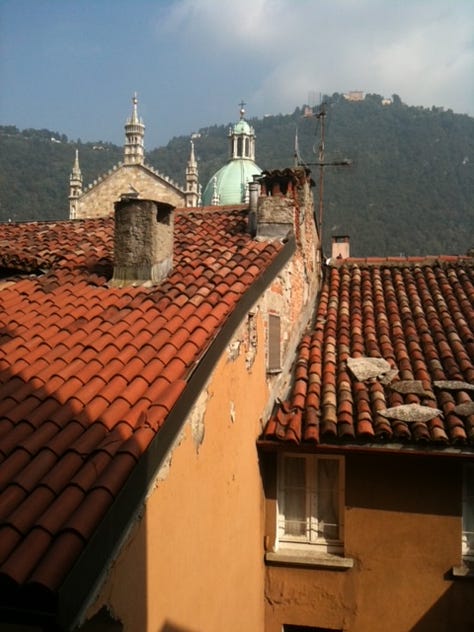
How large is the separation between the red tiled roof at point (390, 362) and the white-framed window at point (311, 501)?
645mm

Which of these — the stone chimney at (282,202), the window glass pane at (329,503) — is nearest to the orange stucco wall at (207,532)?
the window glass pane at (329,503)

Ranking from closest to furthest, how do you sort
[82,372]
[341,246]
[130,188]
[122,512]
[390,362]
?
[122,512] → [82,372] → [390,362] → [341,246] → [130,188]

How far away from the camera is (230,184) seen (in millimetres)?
43875

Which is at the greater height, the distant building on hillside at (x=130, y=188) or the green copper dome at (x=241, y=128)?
the green copper dome at (x=241, y=128)

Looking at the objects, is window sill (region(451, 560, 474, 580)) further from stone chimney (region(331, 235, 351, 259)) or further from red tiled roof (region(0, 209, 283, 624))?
stone chimney (region(331, 235, 351, 259))

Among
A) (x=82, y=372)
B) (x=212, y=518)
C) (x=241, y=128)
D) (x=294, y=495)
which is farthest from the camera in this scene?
(x=241, y=128)

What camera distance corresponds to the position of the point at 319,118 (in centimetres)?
1374

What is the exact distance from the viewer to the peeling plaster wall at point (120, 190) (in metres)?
35.6

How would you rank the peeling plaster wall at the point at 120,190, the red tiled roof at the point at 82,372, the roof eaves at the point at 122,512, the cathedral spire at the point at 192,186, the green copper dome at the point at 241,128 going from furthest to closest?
the green copper dome at the point at 241,128 → the peeling plaster wall at the point at 120,190 → the cathedral spire at the point at 192,186 → the red tiled roof at the point at 82,372 → the roof eaves at the point at 122,512

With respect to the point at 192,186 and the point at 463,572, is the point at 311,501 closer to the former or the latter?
the point at 463,572

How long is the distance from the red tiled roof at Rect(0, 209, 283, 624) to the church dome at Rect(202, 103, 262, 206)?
3592cm

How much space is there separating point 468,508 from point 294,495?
201cm

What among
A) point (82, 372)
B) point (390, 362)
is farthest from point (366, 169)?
point (82, 372)

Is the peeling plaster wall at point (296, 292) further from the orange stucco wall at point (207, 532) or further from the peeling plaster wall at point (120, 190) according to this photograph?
the peeling plaster wall at point (120, 190)
